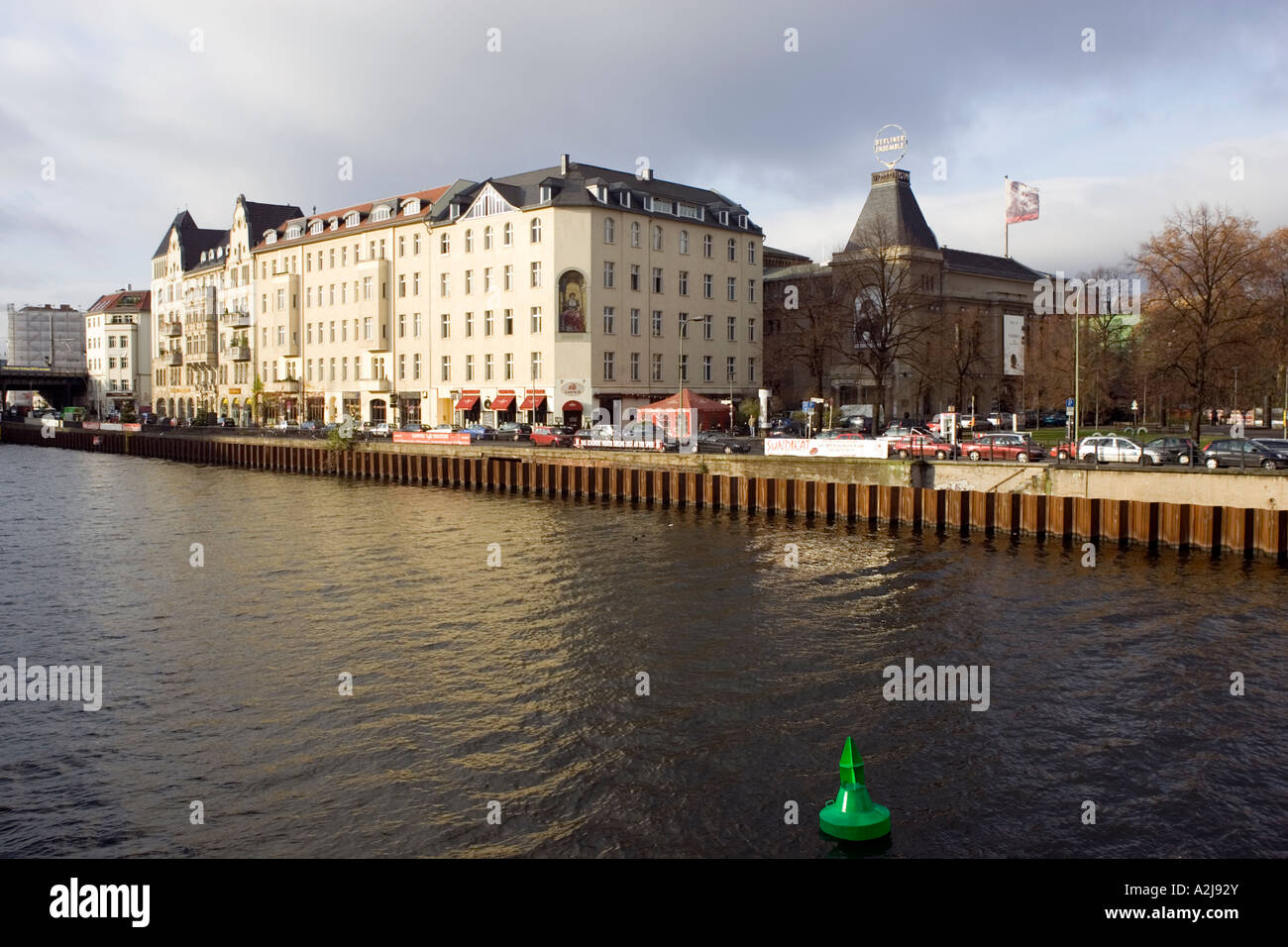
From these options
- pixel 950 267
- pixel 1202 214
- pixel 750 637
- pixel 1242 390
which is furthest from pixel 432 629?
pixel 950 267

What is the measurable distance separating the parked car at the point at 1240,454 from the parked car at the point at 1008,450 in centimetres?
673

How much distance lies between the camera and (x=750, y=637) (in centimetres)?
2219

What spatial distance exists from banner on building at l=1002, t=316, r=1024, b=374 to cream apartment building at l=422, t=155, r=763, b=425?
101 feet

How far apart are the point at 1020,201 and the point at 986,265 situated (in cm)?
2447

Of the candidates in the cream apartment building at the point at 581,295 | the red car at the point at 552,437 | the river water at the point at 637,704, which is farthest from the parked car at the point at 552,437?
the river water at the point at 637,704

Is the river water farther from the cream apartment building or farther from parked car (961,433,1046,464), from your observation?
the cream apartment building

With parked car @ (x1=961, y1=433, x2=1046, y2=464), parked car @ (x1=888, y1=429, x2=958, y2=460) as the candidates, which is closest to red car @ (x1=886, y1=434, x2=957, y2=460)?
parked car @ (x1=888, y1=429, x2=958, y2=460)

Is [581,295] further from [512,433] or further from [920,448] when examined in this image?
[920,448]

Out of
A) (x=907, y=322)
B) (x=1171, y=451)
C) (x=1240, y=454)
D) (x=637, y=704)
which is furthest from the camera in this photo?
(x=907, y=322)

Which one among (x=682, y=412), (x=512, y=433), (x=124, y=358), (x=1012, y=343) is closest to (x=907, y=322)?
(x=1012, y=343)

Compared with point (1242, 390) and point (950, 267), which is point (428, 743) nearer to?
point (1242, 390)

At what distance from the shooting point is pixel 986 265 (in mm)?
112438
